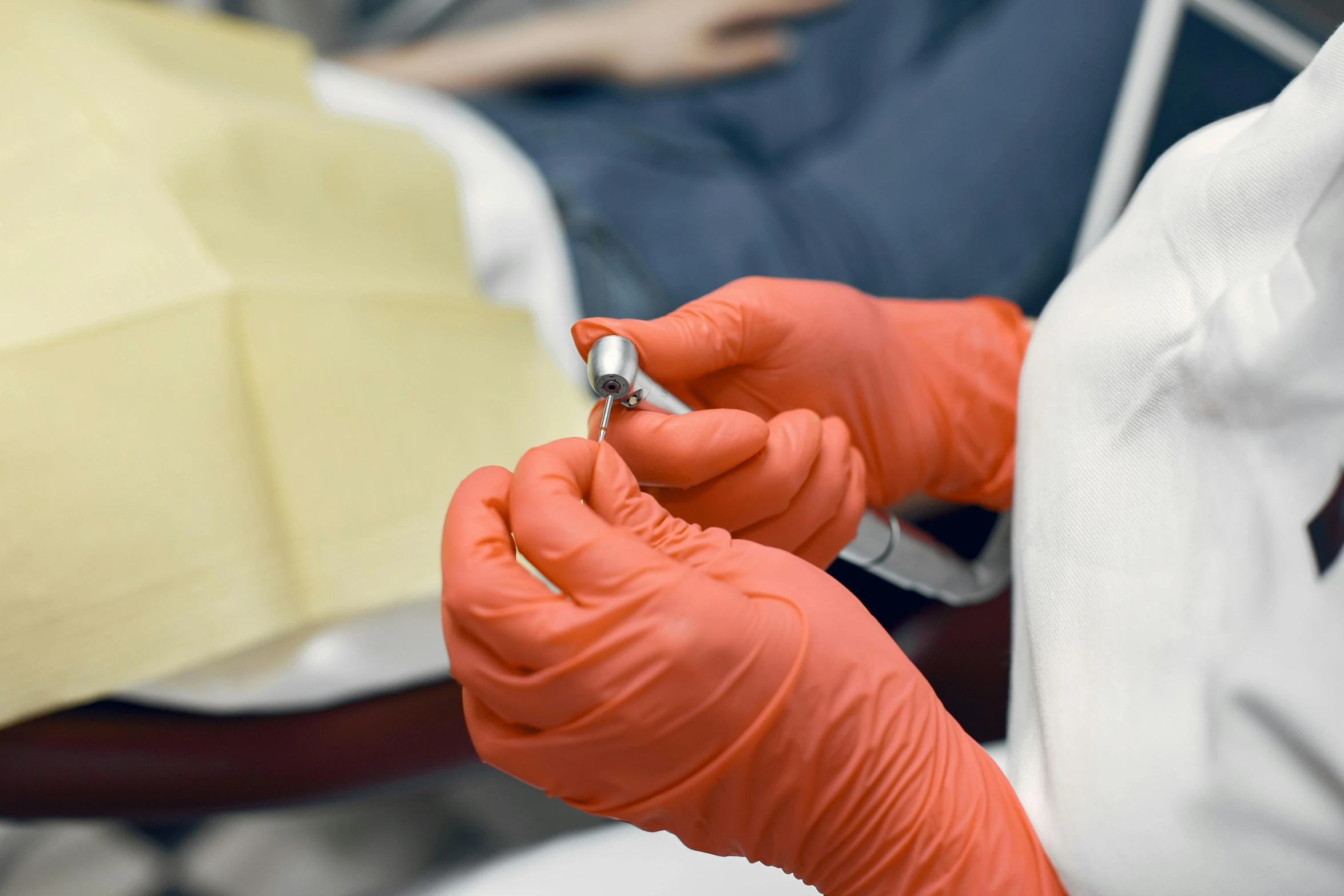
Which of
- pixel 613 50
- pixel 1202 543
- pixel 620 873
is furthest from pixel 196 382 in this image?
pixel 613 50

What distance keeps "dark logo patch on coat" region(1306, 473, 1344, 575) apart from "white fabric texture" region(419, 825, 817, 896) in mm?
299

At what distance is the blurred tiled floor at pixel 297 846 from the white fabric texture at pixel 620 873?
15.1 inches

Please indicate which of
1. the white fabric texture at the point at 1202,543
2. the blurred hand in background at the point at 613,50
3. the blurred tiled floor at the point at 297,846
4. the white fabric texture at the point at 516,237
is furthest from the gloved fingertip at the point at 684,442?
the blurred hand in background at the point at 613,50

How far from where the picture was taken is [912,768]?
15.1 inches

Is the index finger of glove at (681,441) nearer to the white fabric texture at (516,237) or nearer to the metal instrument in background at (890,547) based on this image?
the metal instrument in background at (890,547)

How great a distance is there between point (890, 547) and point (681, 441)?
162 millimetres

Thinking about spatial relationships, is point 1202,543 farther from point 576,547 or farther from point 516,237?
point 516,237

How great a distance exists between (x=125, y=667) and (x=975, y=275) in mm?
737

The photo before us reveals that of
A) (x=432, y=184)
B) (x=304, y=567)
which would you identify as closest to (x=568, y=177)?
(x=432, y=184)

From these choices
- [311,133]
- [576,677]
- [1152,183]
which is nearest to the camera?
[576,677]

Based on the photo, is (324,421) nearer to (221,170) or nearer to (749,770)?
(221,170)

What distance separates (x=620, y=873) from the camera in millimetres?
504

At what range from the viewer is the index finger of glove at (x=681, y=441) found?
401 mm

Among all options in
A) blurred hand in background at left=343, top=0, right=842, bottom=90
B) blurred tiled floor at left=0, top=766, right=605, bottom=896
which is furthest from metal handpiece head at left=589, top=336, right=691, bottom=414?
blurred hand in background at left=343, top=0, right=842, bottom=90
